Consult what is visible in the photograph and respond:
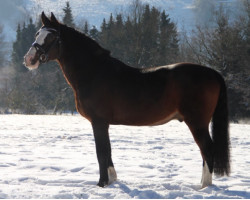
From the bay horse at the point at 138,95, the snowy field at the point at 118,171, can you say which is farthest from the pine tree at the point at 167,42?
the bay horse at the point at 138,95

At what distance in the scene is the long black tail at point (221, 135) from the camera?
13.5 ft

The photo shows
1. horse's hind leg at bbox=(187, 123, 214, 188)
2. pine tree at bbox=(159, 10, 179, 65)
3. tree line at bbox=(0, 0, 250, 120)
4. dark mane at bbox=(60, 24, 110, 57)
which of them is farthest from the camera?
pine tree at bbox=(159, 10, 179, 65)

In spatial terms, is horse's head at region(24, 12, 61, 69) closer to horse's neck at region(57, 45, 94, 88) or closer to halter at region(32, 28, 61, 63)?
halter at region(32, 28, 61, 63)

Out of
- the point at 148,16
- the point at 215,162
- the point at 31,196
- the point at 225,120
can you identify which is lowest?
the point at 31,196

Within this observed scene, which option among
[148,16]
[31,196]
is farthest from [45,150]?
[148,16]

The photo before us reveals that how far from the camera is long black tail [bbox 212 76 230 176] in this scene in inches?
162

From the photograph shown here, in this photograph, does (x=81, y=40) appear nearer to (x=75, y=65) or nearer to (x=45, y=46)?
(x=75, y=65)

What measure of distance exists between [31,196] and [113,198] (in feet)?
3.21

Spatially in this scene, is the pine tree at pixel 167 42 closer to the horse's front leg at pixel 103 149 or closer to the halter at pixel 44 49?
the halter at pixel 44 49

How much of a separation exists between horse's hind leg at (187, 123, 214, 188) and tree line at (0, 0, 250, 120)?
1399cm

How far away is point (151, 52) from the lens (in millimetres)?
25781

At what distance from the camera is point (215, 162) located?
4.15 meters

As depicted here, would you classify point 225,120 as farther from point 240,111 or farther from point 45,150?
point 240,111

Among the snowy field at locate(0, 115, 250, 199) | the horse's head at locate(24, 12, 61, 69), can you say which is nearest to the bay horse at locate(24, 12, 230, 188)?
the horse's head at locate(24, 12, 61, 69)
